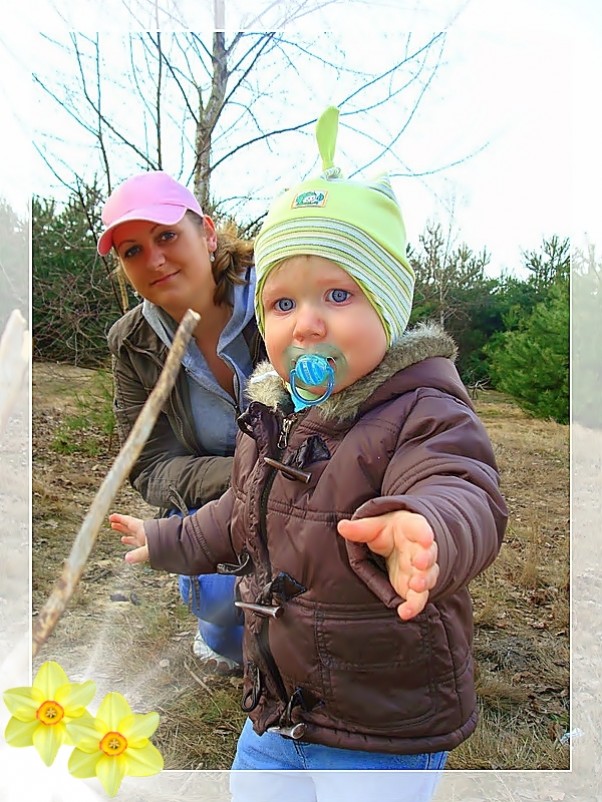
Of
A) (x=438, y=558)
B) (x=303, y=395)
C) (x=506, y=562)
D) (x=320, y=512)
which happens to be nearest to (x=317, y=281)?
(x=303, y=395)

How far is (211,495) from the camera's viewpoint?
3.61 ft

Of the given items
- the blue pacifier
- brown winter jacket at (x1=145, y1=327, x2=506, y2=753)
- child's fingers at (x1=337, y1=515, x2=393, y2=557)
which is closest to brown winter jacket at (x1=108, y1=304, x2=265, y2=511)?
brown winter jacket at (x1=145, y1=327, x2=506, y2=753)

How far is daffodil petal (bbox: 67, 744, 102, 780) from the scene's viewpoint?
0.85m

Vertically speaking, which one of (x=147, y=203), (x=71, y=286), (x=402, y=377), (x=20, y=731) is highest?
(x=147, y=203)

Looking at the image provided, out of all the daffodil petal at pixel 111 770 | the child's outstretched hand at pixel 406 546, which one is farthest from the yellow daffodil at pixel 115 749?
the child's outstretched hand at pixel 406 546

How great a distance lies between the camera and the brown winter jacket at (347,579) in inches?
34.9

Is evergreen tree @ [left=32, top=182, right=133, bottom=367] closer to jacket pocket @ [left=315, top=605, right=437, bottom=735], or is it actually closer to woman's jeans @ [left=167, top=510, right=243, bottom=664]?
woman's jeans @ [left=167, top=510, right=243, bottom=664]

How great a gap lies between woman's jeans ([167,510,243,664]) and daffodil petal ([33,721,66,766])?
30cm

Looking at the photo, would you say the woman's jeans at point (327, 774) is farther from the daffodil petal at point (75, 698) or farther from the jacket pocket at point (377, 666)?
the daffodil petal at point (75, 698)

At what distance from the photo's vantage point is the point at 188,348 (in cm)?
112

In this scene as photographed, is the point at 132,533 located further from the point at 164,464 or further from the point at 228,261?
the point at 228,261

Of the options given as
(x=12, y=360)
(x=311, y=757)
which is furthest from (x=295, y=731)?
(x=12, y=360)

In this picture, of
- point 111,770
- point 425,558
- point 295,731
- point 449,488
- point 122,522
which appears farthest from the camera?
point 122,522

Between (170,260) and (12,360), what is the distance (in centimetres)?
23
